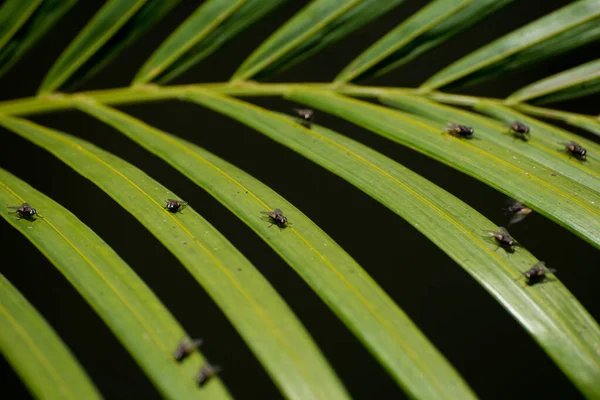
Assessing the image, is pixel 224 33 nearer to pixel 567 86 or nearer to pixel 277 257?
pixel 567 86

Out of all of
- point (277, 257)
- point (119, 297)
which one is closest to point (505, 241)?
point (119, 297)

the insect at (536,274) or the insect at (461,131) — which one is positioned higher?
the insect at (461,131)

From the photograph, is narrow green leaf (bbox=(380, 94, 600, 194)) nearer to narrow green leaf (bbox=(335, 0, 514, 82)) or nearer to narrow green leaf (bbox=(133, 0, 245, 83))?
narrow green leaf (bbox=(335, 0, 514, 82))

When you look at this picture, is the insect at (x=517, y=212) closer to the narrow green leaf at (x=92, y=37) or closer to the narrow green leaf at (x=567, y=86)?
the narrow green leaf at (x=567, y=86)

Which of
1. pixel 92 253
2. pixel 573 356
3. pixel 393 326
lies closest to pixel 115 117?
pixel 92 253

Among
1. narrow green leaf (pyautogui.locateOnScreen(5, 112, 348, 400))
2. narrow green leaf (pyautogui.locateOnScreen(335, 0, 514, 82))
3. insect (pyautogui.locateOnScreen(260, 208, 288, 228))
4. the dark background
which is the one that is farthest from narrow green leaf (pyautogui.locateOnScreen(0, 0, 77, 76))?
the dark background

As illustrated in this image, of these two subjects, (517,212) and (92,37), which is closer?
(517,212)

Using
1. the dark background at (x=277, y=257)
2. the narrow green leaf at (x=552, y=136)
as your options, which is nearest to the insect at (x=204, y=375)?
the narrow green leaf at (x=552, y=136)
